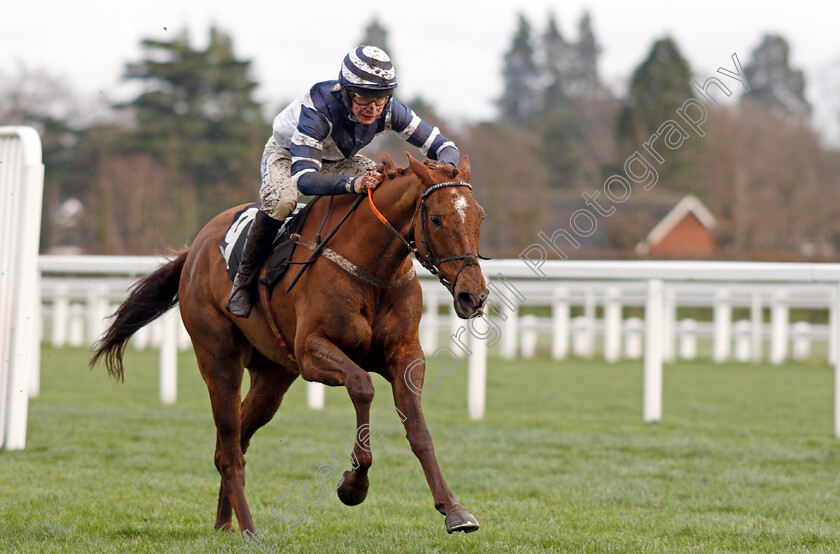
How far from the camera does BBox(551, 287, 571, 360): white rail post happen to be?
14658mm

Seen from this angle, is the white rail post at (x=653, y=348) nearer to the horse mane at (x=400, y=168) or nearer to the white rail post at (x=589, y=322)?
the horse mane at (x=400, y=168)

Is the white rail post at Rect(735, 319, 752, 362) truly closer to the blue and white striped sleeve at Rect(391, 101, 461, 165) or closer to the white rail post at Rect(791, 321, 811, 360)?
the white rail post at Rect(791, 321, 811, 360)

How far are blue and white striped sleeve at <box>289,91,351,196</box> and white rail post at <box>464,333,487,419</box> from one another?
3.92 metres

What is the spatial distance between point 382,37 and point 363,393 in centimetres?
4886

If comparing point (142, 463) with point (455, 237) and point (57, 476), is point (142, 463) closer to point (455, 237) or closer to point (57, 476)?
point (57, 476)

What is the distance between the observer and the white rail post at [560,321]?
48.1ft

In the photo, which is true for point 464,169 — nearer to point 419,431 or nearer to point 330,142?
point 330,142

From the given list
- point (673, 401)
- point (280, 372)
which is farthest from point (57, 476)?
point (673, 401)

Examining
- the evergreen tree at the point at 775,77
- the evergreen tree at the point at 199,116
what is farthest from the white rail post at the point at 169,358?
the evergreen tree at the point at 775,77

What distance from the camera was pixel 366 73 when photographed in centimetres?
416

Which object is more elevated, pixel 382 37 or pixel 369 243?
pixel 382 37

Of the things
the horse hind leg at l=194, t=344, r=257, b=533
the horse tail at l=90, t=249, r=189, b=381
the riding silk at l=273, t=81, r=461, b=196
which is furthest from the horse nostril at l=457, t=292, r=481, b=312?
the horse tail at l=90, t=249, r=189, b=381

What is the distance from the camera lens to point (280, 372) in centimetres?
512

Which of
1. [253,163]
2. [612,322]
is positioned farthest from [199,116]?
[612,322]
